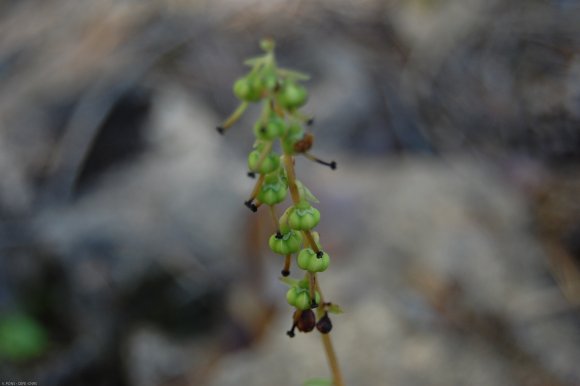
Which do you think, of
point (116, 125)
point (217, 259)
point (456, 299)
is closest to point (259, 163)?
point (456, 299)

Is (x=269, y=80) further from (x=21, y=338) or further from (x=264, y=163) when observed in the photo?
(x=21, y=338)

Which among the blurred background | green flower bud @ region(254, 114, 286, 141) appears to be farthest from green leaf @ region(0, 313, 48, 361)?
green flower bud @ region(254, 114, 286, 141)

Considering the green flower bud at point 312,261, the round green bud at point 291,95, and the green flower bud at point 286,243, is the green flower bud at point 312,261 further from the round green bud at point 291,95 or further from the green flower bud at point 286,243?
the round green bud at point 291,95

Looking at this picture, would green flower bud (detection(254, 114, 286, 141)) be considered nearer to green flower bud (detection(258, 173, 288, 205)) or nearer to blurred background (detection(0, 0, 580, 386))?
green flower bud (detection(258, 173, 288, 205))

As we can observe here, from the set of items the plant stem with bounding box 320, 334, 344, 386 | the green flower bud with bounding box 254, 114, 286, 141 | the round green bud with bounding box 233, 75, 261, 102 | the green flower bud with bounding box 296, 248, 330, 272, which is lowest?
the plant stem with bounding box 320, 334, 344, 386

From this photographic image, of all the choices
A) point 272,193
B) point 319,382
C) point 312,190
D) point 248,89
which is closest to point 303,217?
point 272,193

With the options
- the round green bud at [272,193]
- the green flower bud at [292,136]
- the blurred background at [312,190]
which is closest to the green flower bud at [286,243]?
the round green bud at [272,193]

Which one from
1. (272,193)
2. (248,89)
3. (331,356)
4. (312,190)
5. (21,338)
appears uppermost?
(312,190)
